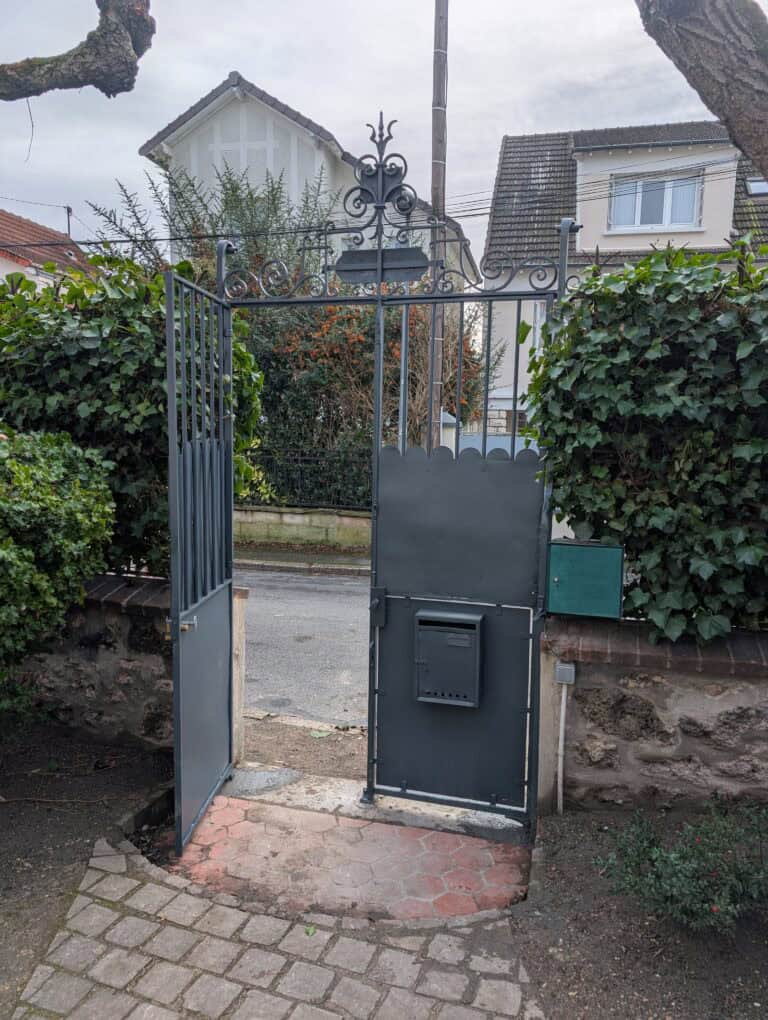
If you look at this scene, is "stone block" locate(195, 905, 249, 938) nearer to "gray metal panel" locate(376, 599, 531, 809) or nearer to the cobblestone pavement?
the cobblestone pavement

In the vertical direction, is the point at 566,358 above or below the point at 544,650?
above

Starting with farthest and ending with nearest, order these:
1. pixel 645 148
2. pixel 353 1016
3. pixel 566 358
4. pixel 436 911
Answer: pixel 645 148 < pixel 566 358 < pixel 436 911 < pixel 353 1016

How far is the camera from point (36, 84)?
4.21 meters

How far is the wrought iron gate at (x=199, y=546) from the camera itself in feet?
11.2

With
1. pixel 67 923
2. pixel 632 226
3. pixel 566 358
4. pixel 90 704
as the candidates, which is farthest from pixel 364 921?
pixel 632 226

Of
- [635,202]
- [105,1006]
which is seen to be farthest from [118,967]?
[635,202]

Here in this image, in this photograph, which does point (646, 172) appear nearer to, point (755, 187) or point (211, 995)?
point (755, 187)

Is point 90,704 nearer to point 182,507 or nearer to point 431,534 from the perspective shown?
point 182,507

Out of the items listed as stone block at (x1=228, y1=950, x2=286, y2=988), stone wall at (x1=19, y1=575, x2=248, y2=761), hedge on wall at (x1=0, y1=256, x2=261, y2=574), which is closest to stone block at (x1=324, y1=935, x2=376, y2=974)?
stone block at (x1=228, y1=950, x2=286, y2=988)

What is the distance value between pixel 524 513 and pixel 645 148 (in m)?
13.9

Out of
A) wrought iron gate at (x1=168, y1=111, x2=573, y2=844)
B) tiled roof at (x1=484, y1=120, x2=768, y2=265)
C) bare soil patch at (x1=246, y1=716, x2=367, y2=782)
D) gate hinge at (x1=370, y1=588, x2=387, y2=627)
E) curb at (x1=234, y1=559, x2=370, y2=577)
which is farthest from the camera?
tiled roof at (x1=484, y1=120, x2=768, y2=265)

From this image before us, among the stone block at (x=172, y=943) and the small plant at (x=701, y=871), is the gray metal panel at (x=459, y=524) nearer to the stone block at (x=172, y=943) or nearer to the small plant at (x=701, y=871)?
the small plant at (x=701, y=871)

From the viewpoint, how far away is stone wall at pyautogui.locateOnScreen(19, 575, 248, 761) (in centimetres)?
423

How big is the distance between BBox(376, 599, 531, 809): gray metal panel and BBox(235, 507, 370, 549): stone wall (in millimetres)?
7865
